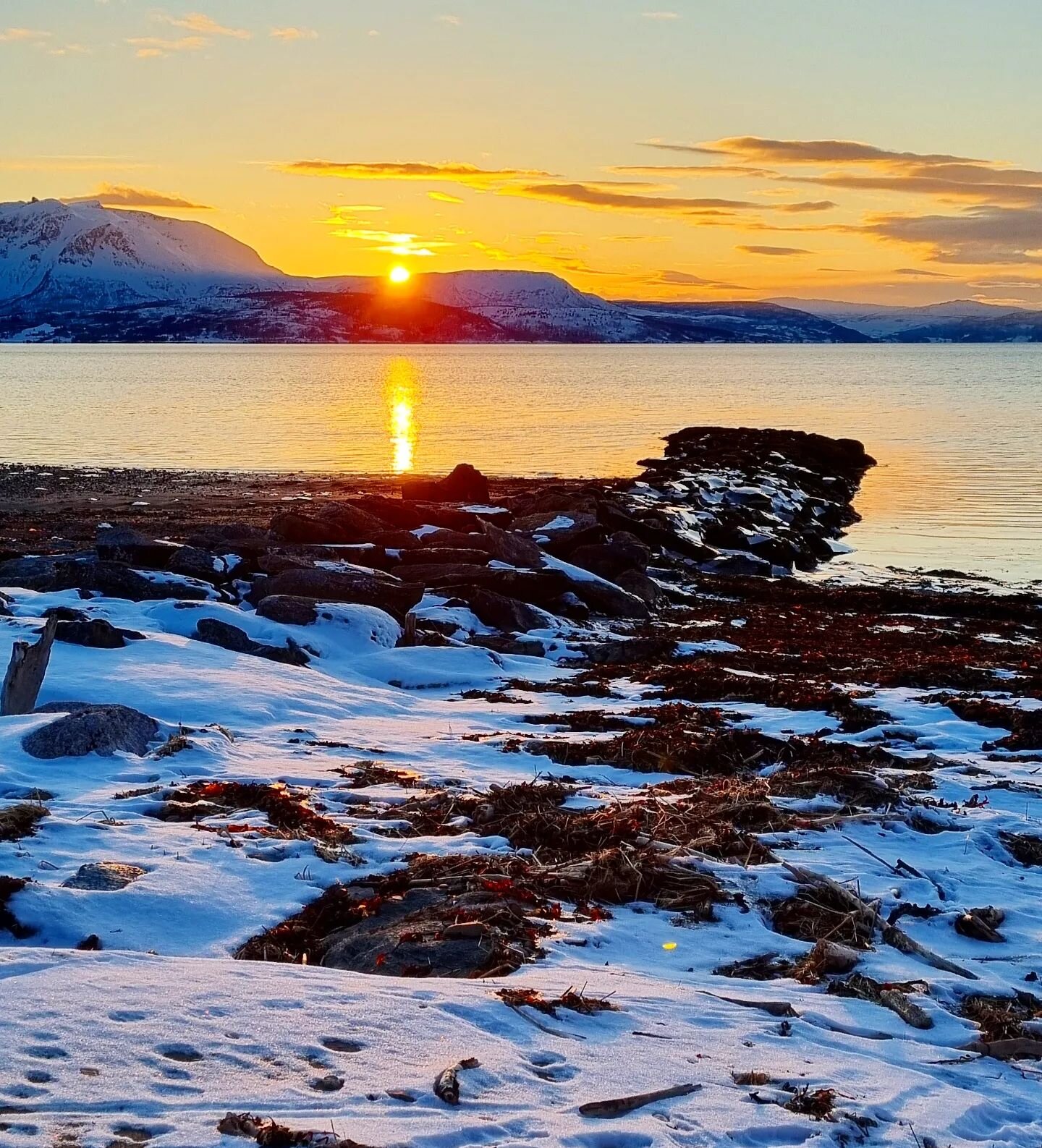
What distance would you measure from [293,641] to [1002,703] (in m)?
7.41

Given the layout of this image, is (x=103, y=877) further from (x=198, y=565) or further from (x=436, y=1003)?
(x=198, y=565)

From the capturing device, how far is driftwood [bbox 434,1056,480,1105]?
3879 millimetres

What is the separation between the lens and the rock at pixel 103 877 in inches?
223

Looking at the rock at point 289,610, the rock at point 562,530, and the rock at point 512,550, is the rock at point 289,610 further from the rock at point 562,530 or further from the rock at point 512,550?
the rock at point 562,530

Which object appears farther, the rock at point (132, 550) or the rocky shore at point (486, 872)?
the rock at point (132, 550)

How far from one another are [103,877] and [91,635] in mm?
5559

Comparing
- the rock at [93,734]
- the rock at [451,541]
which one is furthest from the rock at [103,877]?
the rock at [451,541]

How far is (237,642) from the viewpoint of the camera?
1234cm

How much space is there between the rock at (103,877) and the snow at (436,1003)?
0.07 metres

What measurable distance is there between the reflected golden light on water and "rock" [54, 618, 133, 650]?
95.8 ft

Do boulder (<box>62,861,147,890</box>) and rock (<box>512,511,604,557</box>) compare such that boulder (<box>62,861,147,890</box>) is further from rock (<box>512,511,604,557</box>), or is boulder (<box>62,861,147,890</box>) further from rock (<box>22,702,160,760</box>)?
rock (<box>512,511,604,557</box>)

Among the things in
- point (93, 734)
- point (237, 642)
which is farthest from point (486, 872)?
point (237, 642)

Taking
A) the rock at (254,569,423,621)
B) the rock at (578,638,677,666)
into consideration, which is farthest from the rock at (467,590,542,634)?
the rock at (254,569,423,621)

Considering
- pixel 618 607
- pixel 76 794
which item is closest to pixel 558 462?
pixel 618 607
